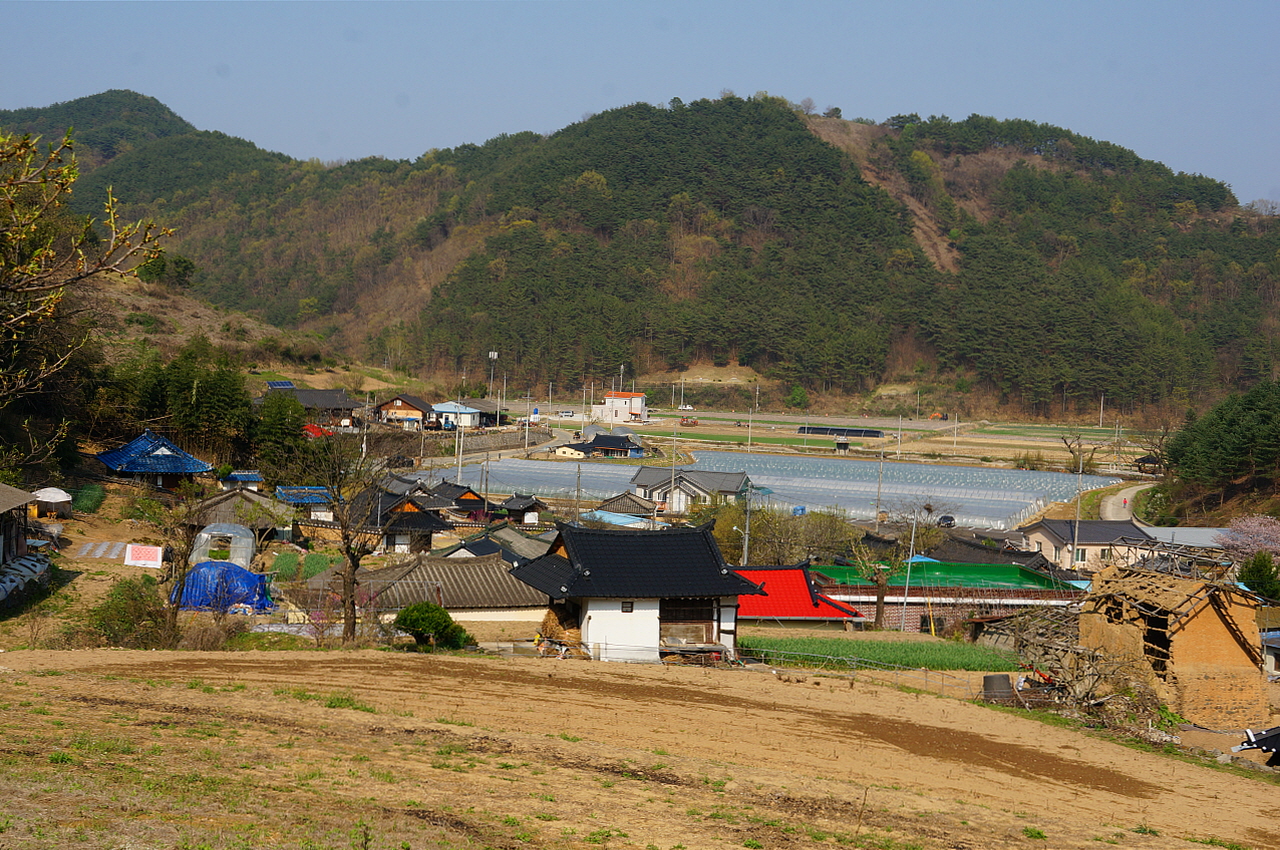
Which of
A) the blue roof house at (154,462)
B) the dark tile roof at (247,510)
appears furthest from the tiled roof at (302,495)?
the blue roof house at (154,462)

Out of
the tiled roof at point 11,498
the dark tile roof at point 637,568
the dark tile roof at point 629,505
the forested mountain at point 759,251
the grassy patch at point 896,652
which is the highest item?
the forested mountain at point 759,251

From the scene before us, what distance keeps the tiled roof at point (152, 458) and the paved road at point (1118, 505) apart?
36624 millimetres

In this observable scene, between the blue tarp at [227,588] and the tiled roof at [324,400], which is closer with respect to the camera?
Answer: the blue tarp at [227,588]

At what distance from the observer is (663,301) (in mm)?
119688

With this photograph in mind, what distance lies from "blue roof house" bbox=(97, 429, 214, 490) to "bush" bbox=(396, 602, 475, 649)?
61.5 ft

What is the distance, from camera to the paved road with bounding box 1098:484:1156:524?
4434cm

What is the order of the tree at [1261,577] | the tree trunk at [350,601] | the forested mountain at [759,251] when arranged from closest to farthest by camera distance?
1. the tree trunk at [350,601]
2. the tree at [1261,577]
3. the forested mountain at [759,251]

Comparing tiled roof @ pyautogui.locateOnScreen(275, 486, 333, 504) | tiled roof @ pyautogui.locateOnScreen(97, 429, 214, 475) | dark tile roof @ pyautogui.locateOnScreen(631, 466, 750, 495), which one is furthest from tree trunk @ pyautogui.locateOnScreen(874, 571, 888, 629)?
tiled roof @ pyautogui.locateOnScreen(97, 429, 214, 475)

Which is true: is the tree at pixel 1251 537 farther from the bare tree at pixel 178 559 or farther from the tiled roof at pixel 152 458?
the tiled roof at pixel 152 458

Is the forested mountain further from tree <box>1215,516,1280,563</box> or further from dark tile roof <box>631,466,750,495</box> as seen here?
tree <box>1215,516,1280,563</box>

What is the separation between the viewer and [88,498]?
2709 cm

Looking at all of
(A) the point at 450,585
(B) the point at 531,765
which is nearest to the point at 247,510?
(A) the point at 450,585

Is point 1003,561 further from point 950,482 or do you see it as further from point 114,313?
point 114,313

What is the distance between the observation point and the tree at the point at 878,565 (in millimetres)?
23922
